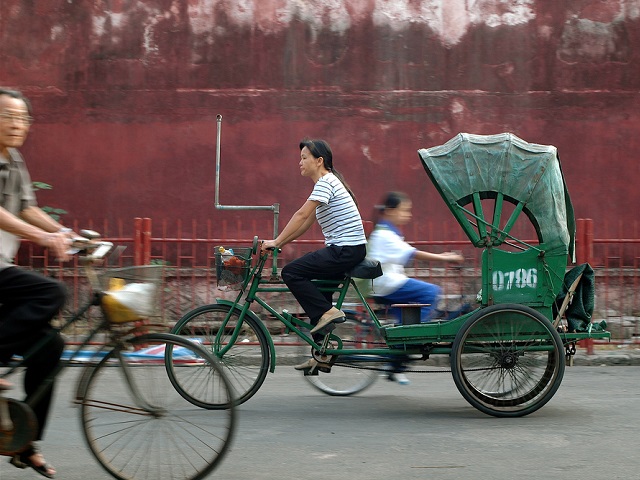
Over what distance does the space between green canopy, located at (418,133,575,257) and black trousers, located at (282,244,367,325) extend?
0.84 metres

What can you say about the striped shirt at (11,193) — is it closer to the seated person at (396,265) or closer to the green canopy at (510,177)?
the seated person at (396,265)

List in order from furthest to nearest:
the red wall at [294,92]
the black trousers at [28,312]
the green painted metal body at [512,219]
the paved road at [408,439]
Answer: the red wall at [294,92] → the green painted metal body at [512,219] → the paved road at [408,439] → the black trousers at [28,312]

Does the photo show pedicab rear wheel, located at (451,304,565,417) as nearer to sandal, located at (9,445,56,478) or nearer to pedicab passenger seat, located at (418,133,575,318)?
pedicab passenger seat, located at (418,133,575,318)

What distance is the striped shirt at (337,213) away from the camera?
669cm

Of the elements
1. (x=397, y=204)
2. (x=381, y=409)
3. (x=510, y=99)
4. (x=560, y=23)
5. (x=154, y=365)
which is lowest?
(x=381, y=409)

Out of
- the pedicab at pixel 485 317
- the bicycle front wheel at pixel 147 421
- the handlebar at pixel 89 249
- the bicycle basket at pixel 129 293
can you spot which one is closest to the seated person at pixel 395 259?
the pedicab at pixel 485 317

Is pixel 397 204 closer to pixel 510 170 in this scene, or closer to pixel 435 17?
pixel 510 170

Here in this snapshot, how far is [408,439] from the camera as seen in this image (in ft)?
18.9

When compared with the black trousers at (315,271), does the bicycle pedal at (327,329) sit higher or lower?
lower

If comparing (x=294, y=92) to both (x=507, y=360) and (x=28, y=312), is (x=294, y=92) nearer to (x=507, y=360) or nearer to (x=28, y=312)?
(x=507, y=360)

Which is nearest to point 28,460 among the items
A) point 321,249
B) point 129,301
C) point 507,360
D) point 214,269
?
point 129,301

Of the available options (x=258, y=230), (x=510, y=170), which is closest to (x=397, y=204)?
(x=510, y=170)

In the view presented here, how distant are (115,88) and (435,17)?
4415 millimetres

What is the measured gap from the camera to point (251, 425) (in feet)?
20.2
